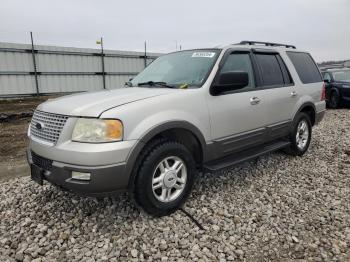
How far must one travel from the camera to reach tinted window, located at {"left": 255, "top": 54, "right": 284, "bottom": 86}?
179 inches

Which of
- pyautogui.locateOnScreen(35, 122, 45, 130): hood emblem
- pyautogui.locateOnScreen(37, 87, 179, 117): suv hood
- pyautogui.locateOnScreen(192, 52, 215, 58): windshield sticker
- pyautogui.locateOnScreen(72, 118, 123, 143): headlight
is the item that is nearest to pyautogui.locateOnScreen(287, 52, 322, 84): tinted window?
pyautogui.locateOnScreen(192, 52, 215, 58): windshield sticker

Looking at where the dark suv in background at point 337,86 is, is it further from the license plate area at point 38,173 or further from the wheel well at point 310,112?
the license plate area at point 38,173

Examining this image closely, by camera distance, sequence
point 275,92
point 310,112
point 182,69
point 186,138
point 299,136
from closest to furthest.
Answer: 1. point 186,138
2. point 182,69
3. point 275,92
4. point 299,136
5. point 310,112

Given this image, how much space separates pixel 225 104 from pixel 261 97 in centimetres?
83

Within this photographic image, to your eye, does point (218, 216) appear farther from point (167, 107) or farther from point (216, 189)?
point (167, 107)

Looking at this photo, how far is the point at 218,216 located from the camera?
3393mm

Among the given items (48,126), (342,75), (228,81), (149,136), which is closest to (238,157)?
(228,81)

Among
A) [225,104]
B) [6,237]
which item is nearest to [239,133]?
[225,104]

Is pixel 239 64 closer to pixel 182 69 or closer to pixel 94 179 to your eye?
pixel 182 69

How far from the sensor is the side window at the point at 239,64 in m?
4.01

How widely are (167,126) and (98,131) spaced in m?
0.71

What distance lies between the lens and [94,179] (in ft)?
9.06

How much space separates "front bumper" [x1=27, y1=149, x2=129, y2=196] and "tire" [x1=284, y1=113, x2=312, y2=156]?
338 cm

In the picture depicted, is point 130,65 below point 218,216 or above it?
above
